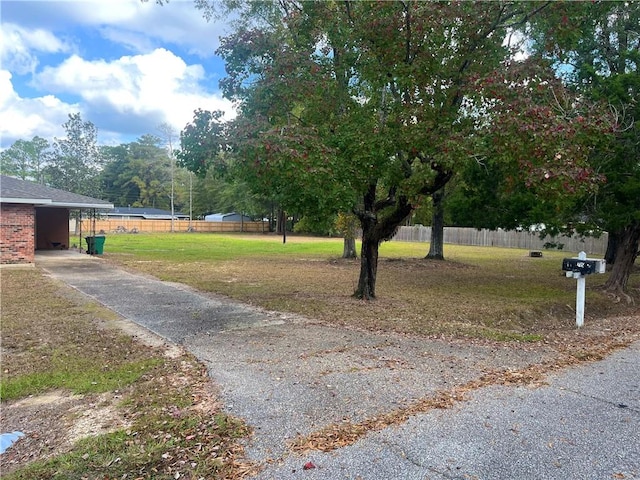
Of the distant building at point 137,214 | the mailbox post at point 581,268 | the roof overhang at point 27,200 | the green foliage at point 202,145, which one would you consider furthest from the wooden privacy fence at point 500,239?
the distant building at point 137,214

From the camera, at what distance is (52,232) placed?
22.2 m

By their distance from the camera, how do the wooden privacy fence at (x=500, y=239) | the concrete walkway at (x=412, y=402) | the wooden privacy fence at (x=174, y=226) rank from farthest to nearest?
the wooden privacy fence at (x=174, y=226) < the wooden privacy fence at (x=500, y=239) < the concrete walkway at (x=412, y=402)

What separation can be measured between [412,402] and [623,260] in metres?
11.3

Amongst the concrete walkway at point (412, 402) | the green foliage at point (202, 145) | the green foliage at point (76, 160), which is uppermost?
the green foliage at point (76, 160)

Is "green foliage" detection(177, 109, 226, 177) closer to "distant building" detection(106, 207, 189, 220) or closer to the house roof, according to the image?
the house roof

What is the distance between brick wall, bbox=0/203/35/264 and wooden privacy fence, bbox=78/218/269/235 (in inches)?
1375

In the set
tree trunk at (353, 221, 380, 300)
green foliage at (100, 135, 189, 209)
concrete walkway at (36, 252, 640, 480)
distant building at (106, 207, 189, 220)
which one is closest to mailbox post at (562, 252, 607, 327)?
concrete walkway at (36, 252, 640, 480)

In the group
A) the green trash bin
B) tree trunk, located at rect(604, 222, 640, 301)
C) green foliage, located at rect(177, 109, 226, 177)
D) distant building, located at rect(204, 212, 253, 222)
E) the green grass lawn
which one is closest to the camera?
green foliage, located at rect(177, 109, 226, 177)

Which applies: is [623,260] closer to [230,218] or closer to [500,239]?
[500,239]

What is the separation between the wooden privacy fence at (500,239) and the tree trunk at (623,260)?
17.9 meters

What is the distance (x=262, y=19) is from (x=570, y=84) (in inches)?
298

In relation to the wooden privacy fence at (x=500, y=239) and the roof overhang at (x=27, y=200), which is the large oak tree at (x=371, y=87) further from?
the wooden privacy fence at (x=500, y=239)

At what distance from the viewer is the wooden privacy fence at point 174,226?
49.8m

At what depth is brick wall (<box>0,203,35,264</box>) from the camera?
14125 millimetres
